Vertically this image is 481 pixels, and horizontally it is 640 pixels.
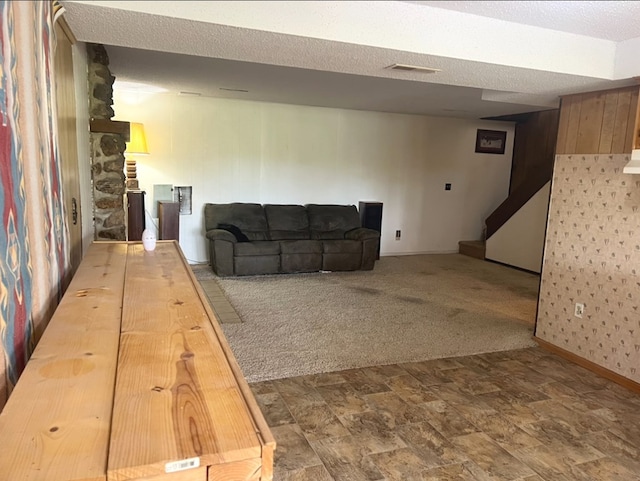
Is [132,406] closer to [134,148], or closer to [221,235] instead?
[221,235]

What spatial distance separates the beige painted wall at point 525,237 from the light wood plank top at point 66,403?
5.86m

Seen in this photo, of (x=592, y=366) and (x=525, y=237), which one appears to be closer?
(x=592, y=366)

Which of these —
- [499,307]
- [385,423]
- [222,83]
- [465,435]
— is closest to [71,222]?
[385,423]

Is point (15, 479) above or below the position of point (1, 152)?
below

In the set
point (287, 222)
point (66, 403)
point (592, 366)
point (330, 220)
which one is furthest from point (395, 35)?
point (330, 220)

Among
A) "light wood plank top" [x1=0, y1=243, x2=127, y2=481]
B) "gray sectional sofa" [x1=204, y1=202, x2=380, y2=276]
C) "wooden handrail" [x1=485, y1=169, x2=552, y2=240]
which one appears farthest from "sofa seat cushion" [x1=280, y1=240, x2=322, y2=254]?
"light wood plank top" [x1=0, y1=243, x2=127, y2=481]

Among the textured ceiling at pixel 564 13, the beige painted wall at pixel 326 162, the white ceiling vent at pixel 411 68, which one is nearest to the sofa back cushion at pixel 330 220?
the beige painted wall at pixel 326 162

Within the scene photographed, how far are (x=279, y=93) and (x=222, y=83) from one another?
775 mm

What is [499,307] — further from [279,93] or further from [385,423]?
[279,93]

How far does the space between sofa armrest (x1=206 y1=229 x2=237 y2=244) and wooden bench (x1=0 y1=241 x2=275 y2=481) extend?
3.85 metres

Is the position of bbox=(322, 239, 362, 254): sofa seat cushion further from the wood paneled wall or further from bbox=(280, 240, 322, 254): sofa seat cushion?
the wood paneled wall

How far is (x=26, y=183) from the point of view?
1238 mm

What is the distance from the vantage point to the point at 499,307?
15.2ft

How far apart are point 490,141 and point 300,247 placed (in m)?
3.87
